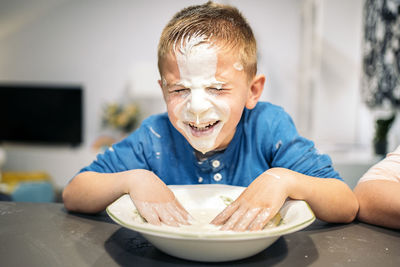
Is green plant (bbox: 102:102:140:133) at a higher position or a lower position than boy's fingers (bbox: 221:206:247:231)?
lower

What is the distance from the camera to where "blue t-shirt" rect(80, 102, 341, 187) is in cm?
80

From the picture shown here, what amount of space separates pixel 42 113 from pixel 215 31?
146 inches

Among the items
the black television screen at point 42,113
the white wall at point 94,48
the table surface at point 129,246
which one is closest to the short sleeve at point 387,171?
the table surface at point 129,246

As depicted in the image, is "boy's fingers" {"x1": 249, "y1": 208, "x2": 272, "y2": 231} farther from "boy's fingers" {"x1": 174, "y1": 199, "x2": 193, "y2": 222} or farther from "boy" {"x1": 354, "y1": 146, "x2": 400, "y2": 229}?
"boy" {"x1": 354, "y1": 146, "x2": 400, "y2": 229}

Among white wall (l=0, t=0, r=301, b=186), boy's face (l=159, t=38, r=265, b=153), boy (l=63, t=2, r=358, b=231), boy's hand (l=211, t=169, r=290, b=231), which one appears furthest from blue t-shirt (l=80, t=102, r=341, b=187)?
white wall (l=0, t=0, r=301, b=186)

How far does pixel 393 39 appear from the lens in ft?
6.63

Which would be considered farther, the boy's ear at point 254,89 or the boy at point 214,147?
the boy's ear at point 254,89

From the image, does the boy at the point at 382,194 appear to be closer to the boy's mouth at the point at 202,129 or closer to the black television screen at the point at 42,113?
the boy's mouth at the point at 202,129

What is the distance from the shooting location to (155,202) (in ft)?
1.88

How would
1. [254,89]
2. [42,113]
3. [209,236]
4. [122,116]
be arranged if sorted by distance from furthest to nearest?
[42,113]
[122,116]
[254,89]
[209,236]

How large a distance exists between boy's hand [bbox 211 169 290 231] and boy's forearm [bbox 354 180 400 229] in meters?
0.20

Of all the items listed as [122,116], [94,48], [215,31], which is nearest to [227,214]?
[215,31]

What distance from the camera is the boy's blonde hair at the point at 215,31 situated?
0.67 meters

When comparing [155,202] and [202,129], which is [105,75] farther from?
[155,202]
